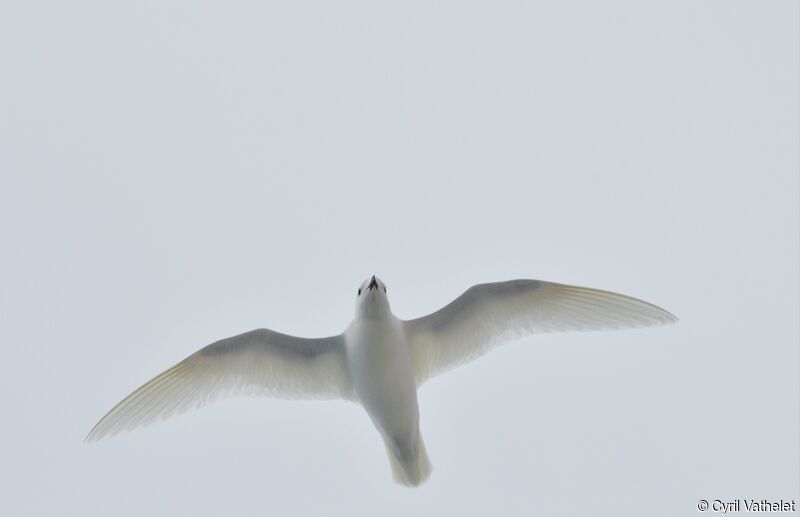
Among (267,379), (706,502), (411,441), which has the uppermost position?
(267,379)

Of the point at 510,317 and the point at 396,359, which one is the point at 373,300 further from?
the point at 510,317

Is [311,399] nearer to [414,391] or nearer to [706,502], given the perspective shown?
[414,391]

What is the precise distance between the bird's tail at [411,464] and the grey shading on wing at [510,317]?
0.99 m

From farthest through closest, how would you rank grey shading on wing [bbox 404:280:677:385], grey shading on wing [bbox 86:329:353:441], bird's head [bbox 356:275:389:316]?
grey shading on wing [bbox 86:329:353:441] → grey shading on wing [bbox 404:280:677:385] → bird's head [bbox 356:275:389:316]

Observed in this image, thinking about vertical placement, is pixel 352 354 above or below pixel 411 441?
above

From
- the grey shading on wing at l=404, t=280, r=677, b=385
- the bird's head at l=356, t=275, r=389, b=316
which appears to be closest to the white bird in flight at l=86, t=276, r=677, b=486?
the grey shading on wing at l=404, t=280, r=677, b=385

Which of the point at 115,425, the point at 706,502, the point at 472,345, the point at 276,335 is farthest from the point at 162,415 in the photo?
the point at 706,502

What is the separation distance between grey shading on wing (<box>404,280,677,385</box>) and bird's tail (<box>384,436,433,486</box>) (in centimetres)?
99

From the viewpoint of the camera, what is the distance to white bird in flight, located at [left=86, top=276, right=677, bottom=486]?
14.0 m

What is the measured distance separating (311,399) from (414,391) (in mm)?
1660

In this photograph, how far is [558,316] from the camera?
14391mm

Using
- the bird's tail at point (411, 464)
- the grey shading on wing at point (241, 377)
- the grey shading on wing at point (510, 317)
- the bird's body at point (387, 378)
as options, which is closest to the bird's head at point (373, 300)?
the bird's body at point (387, 378)

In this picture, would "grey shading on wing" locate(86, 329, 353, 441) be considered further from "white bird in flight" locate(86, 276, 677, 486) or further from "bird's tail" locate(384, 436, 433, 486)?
"bird's tail" locate(384, 436, 433, 486)

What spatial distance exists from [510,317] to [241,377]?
3774 mm
